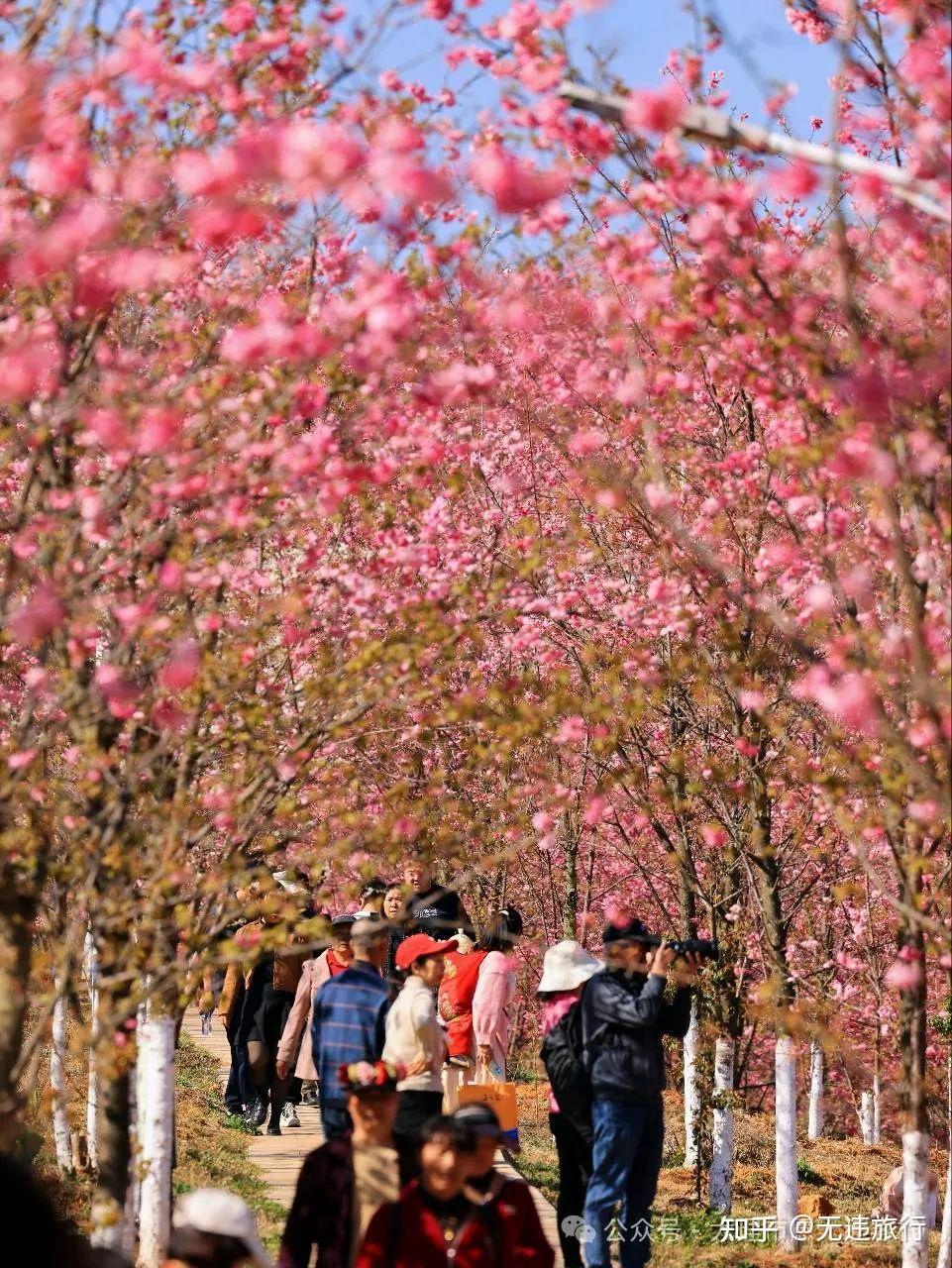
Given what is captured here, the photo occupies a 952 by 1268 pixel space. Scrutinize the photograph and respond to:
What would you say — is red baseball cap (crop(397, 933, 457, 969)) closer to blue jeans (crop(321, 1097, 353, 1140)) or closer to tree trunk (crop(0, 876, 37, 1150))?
blue jeans (crop(321, 1097, 353, 1140))

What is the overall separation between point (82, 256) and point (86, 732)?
1.94m

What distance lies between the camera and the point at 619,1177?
945cm

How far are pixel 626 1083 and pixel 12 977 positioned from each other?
367 centimetres

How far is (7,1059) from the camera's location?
7.07 meters

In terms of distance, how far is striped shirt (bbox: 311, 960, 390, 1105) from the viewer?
9.39m

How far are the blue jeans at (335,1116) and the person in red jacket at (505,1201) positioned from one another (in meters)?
3.04

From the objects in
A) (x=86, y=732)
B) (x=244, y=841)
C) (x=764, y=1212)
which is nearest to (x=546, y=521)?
(x=764, y=1212)

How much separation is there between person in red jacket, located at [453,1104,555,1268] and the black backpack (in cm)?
346

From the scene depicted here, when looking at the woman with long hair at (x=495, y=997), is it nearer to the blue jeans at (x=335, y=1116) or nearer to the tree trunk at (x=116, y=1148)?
the blue jeans at (x=335, y=1116)

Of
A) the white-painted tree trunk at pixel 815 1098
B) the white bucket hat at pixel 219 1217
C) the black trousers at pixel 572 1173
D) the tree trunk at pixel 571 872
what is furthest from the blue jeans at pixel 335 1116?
the white-painted tree trunk at pixel 815 1098

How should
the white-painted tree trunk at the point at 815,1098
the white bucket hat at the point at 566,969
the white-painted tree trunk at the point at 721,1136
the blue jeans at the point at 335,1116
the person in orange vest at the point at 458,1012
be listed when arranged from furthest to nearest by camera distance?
the white-painted tree trunk at the point at 815,1098 → the white-painted tree trunk at the point at 721,1136 → the person in orange vest at the point at 458,1012 → the white bucket hat at the point at 566,969 → the blue jeans at the point at 335,1116

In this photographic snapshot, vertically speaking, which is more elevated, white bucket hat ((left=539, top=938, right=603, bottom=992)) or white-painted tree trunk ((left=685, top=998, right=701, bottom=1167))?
white bucket hat ((left=539, top=938, right=603, bottom=992))

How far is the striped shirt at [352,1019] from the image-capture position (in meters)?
9.39

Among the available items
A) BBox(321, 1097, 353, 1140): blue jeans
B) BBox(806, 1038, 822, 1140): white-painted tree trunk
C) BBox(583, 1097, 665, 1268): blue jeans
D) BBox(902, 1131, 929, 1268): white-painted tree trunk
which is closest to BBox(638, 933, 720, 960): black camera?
BBox(583, 1097, 665, 1268): blue jeans
